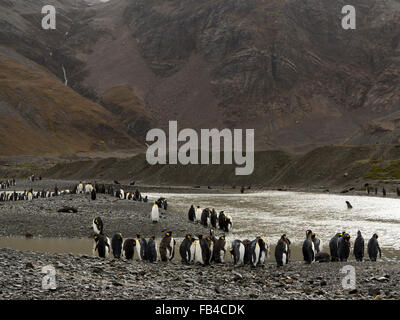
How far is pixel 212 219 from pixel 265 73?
5652 inches

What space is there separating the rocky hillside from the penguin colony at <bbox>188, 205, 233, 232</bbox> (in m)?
112

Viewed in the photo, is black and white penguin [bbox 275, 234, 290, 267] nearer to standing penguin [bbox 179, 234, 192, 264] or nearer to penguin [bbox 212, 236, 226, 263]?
penguin [bbox 212, 236, 226, 263]

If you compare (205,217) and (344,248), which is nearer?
(344,248)

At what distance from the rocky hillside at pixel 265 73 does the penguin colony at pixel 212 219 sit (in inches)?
4409

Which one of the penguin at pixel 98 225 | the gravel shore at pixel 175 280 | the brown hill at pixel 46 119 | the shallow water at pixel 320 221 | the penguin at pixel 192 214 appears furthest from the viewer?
the brown hill at pixel 46 119

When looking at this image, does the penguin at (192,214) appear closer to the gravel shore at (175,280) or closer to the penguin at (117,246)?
the penguin at (117,246)

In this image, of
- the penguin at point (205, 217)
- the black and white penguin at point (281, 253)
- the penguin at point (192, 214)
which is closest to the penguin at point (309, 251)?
the black and white penguin at point (281, 253)

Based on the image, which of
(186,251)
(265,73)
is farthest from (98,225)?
(265,73)

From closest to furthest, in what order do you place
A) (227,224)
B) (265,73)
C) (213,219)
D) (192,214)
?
(227,224) < (213,219) < (192,214) < (265,73)

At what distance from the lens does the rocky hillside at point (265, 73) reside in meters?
150

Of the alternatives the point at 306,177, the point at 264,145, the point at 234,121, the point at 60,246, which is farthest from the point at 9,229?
the point at 234,121

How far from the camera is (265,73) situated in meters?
162

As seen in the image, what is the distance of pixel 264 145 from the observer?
12962 cm

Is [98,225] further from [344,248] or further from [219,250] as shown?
[344,248]
